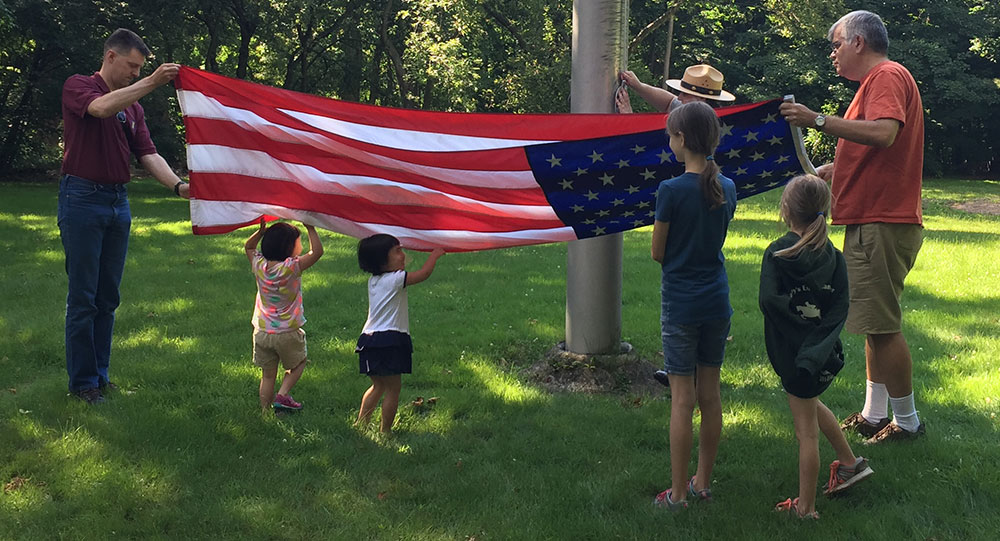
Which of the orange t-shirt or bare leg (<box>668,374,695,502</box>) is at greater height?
the orange t-shirt

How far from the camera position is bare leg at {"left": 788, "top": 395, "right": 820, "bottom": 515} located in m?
3.37

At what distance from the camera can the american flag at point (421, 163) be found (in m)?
4.29

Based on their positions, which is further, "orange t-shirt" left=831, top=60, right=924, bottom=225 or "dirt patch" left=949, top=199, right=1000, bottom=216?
"dirt patch" left=949, top=199, right=1000, bottom=216

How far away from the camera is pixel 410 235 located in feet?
15.3

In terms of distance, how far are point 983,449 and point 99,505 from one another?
4.43m

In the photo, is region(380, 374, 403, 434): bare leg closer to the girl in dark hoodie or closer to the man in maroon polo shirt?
the man in maroon polo shirt

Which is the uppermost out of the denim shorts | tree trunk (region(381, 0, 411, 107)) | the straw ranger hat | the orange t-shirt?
tree trunk (region(381, 0, 411, 107))

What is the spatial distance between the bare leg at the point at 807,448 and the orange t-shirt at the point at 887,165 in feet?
3.85

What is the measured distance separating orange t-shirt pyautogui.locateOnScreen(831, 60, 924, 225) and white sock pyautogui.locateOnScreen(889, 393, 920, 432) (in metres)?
0.97

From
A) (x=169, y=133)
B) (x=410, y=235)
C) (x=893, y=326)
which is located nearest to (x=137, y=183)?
(x=169, y=133)

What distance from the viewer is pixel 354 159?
4.48 meters

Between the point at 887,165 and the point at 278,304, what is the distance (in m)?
3.43

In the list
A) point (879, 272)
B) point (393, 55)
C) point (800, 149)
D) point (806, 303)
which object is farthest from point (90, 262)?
point (393, 55)

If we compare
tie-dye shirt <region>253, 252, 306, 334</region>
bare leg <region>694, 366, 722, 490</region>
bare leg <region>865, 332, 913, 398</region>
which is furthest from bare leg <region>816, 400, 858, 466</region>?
tie-dye shirt <region>253, 252, 306, 334</region>
